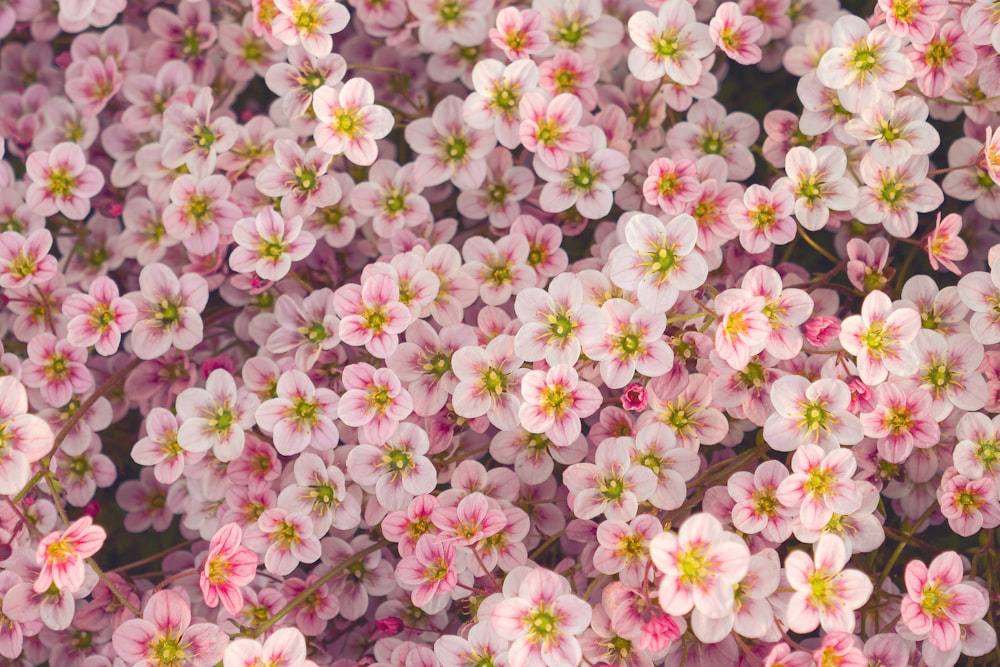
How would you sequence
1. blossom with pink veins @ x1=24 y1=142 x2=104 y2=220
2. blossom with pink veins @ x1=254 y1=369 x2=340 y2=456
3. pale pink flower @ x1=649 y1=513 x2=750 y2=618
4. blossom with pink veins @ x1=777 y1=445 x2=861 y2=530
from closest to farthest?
pale pink flower @ x1=649 y1=513 x2=750 y2=618 < blossom with pink veins @ x1=777 y1=445 x2=861 y2=530 < blossom with pink veins @ x1=254 y1=369 x2=340 y2=456 < blossom with pink veins @ x1=24 y1=142 x2=104 y2=220

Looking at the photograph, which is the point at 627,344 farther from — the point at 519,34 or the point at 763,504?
the point at 519,34

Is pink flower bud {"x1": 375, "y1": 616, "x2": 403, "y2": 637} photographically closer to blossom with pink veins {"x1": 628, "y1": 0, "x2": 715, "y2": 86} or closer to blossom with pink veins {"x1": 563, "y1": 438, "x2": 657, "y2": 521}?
blossom with pink veins {"x1": 563, "y1": 438, "x2": 657, "y2": 521}

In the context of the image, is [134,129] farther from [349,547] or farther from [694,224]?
[694,224]

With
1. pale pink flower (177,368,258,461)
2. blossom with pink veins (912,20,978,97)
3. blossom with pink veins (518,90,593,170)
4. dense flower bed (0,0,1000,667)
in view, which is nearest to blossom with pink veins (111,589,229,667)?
dense flower bed (0,0,1000,667)

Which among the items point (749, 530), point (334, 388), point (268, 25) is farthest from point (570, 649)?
point (268, 25)

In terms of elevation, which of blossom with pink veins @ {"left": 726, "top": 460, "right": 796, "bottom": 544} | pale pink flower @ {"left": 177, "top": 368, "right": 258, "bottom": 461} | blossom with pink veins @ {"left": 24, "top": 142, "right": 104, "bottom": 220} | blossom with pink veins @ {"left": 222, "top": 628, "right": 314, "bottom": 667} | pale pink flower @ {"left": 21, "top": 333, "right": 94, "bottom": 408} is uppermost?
blossom with pink veins @ {"left": 24, "top": 142, "right": 104, "bottom": 220}

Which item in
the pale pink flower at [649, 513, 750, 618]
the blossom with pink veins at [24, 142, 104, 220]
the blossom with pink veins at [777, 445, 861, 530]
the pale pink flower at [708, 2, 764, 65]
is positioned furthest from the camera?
the blossom with pink veins at [24, 142, 104, 220]

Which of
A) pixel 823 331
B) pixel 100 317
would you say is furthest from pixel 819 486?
pixel 100 317

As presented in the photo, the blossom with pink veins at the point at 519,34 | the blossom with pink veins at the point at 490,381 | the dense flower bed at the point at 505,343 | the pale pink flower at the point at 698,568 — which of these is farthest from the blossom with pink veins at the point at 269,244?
the pale pink flower at the point at 698,568
